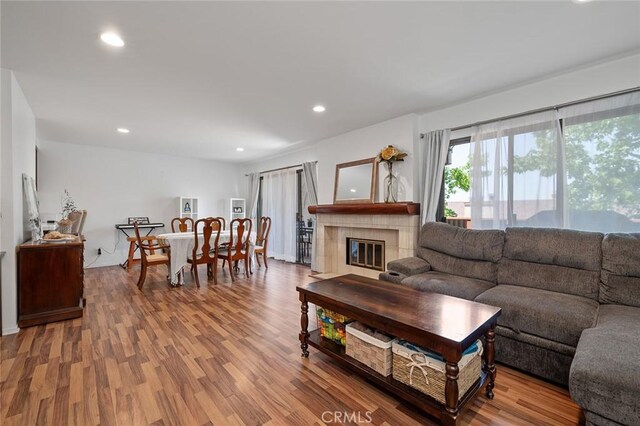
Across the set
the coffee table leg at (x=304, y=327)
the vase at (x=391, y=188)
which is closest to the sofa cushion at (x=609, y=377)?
the coffee table leg at (x=304, y=327)

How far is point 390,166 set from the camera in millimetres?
3785

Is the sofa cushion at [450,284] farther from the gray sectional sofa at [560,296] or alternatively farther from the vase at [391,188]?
the vase at [391,188]

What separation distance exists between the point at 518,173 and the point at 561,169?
0.34m

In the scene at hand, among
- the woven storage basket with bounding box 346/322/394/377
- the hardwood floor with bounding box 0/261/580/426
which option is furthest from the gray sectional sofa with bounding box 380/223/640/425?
the woven storage basket with bounding box 346/322/394/377

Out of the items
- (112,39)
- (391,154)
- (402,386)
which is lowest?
(402,386)

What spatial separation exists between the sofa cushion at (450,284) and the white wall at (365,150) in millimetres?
1302

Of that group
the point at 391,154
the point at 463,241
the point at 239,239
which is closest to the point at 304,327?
the point at 463,241

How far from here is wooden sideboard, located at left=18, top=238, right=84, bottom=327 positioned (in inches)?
104

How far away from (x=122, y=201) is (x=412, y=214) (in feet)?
19.0

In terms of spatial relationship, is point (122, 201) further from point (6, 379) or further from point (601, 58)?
point (601, 58)

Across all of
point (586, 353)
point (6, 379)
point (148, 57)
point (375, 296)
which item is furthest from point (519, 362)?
point (148, 57)

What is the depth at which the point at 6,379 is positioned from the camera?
5.95 ft

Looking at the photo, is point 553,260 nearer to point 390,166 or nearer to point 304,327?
point 390,166

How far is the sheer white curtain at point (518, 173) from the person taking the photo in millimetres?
2676
